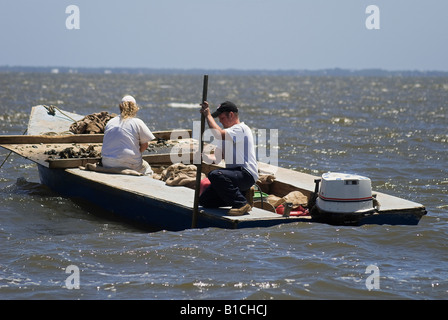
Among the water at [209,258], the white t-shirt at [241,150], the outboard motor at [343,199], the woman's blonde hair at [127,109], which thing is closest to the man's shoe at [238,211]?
the water at [209,258]

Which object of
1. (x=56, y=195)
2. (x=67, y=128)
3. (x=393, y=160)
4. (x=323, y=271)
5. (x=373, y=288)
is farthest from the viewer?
(x=393, y=160)

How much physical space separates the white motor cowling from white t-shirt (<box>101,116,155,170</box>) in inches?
126

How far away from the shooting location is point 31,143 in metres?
12.6

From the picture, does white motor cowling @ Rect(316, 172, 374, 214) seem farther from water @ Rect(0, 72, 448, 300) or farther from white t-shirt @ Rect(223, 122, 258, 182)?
white t-shirt @ Rect(223, 122, 258, 182)

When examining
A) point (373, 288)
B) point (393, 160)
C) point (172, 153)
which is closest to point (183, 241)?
point (373, 288)

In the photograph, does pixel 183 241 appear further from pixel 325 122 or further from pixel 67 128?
pixel 325 122

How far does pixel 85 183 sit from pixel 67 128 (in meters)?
4.52

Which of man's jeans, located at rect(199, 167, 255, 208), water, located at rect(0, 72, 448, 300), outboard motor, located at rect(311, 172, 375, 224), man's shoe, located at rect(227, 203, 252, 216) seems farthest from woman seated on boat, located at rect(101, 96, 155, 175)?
outboard motor, located at rect(311, 172, 375, 224)

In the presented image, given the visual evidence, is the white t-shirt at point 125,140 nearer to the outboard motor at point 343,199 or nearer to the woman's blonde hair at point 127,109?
the woman's blonde hair at point 127,109

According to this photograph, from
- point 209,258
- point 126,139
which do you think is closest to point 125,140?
point 126,139

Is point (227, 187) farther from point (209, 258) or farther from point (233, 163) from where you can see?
point (209, 258)
